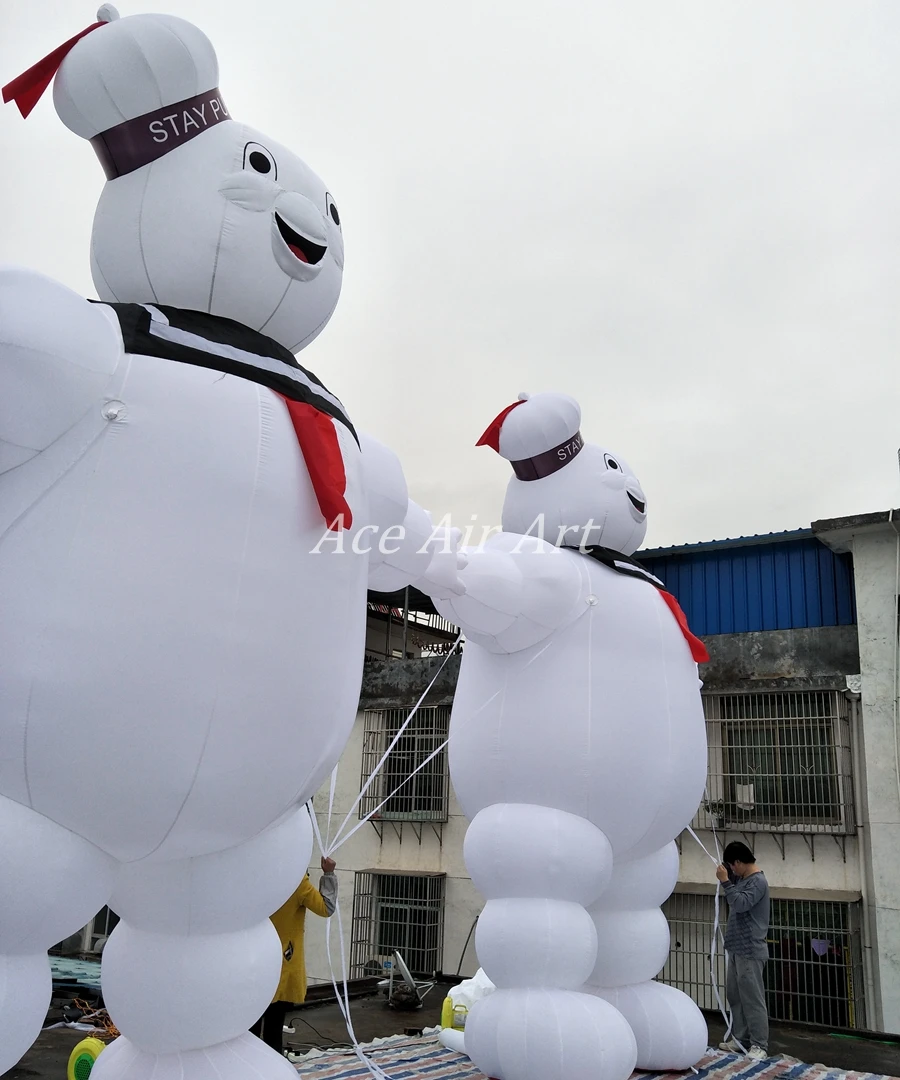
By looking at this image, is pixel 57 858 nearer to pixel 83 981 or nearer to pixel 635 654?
pixel 635 654

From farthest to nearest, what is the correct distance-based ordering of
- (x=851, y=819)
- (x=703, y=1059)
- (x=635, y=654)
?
(x=851, y=819), (x=703, y=1059), (x=635, y=654)

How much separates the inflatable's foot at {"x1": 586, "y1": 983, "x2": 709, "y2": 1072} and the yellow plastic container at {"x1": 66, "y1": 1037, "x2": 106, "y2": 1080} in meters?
1.93

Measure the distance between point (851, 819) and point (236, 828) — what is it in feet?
21.2

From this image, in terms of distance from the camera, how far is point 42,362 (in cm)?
217

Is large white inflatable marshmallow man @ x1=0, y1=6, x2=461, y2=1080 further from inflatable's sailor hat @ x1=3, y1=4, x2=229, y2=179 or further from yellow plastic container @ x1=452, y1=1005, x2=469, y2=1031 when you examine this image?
yellow plastic container @ x1=452, y1=1005, x2=469, y2=1031

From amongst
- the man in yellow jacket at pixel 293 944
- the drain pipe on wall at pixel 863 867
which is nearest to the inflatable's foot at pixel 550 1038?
the man in yellow jacket at pixel 293 944

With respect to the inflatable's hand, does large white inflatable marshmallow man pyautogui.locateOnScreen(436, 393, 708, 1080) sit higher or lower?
lower

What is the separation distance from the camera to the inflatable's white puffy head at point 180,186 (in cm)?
252

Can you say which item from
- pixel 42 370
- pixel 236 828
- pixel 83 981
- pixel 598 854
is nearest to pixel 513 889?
pixel 598 854

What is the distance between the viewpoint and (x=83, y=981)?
6.01 m

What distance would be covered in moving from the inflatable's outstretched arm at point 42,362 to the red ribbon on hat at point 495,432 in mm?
2129

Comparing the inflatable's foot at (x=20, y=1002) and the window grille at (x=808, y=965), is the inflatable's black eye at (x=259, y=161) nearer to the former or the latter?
the inflatable's foot at (x=20, y=1002)

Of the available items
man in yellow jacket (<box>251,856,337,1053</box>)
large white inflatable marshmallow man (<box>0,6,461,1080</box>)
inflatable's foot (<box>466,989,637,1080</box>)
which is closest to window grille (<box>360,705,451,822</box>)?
man in yellow jacket (<box>251,856,337,1053</box>)

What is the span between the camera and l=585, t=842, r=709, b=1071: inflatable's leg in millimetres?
3867
